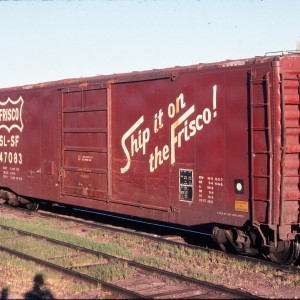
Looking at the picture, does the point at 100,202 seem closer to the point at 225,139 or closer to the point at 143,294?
the point at 225,139

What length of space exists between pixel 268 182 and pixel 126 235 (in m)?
4.20

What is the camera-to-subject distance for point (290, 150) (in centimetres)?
852

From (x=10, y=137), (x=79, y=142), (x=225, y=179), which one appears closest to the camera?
(x=225, y=179)

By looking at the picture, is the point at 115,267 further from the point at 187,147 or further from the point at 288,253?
the point at 288,253

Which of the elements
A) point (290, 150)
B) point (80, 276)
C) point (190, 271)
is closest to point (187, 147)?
point (290, 150)

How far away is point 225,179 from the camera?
9219 mm

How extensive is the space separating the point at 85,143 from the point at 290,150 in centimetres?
519

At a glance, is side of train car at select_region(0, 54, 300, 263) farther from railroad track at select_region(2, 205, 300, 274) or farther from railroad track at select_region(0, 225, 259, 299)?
railroad track at select_region(0, 225, 259, 299)

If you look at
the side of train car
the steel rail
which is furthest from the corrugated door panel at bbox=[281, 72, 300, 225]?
the steel rail

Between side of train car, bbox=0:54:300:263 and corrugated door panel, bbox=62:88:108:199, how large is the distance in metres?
0.02

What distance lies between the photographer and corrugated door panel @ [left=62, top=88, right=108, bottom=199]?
11617 mm

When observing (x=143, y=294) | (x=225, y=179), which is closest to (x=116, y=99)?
(x=225, y=179)

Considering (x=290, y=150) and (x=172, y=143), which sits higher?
(x=172, y=143)

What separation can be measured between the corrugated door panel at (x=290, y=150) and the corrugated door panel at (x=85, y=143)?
4.35m
